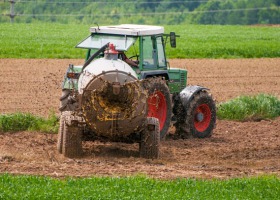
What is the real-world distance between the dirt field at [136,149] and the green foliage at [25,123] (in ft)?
1.15

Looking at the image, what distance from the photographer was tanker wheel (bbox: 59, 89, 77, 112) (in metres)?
15.6

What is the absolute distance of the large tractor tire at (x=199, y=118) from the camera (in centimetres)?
1847

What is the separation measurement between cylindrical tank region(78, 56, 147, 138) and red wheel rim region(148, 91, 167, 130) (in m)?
1.82

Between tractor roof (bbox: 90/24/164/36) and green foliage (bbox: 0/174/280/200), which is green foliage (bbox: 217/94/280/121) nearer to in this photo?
tractor roof (bbox: 90/24/164/36)

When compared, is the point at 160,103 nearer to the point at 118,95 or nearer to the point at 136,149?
the point at 136,149

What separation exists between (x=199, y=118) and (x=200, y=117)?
0.03 metres

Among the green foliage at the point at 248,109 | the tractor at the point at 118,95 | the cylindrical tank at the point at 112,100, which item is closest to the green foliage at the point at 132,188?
the cylindrical tank at the point at 112,100

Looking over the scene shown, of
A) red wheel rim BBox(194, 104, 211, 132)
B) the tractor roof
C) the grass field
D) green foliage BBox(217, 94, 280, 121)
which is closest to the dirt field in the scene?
red wheel rim BBox(194, 104, 211, 132)

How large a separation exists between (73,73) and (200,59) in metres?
16.6

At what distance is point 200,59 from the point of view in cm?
3269

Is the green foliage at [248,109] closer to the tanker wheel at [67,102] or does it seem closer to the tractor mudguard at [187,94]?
the tractor mudguard at [187,94]

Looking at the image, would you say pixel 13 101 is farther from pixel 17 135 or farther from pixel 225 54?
pixel 225 54

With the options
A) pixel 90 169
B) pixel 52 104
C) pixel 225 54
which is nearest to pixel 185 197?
pixel 90 169

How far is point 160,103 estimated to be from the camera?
17469 millimetres
